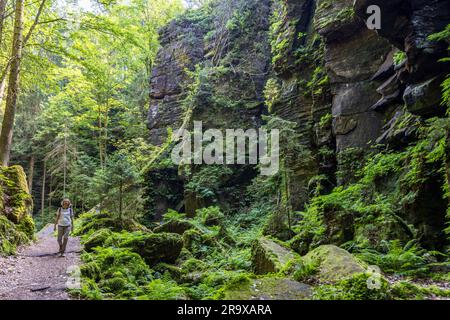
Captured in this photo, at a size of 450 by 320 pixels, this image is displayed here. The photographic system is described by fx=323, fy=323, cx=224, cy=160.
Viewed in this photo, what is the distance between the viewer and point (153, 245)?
10188 mm

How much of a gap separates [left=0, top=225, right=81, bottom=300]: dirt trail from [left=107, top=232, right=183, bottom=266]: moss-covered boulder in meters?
1.41

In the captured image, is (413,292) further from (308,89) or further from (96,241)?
(308,89)

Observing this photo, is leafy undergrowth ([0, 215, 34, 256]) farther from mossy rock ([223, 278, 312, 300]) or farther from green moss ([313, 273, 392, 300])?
green moss ([313, 273, 392, 300])

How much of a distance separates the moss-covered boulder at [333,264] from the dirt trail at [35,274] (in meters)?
4.44

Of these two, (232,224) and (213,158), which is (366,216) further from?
(213,158)

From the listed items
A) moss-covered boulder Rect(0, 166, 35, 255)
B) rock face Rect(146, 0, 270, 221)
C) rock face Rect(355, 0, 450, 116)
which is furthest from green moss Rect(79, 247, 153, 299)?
rock face Rect(146, 0, 270, 221)

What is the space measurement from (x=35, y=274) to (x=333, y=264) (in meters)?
6.38

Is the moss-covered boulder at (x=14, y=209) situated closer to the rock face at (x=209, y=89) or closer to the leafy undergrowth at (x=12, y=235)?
the leafy undergrowth at (x=12, y=235)

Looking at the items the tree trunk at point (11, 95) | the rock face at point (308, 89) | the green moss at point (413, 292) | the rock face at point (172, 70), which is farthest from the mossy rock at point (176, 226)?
the rock face at point (172, 70)

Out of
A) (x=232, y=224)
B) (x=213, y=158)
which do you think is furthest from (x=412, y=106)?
(x=213, y=158)

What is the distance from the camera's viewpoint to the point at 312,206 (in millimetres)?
11805

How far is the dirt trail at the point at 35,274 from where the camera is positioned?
5.67 meters

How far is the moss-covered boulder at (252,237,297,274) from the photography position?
23.9 ft
